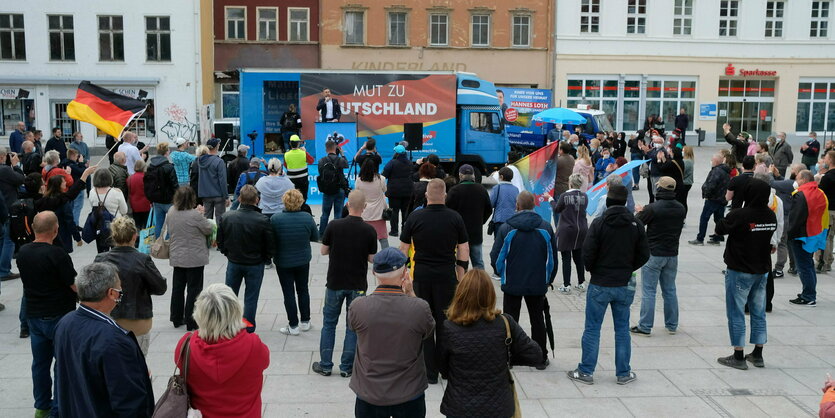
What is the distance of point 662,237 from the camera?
8320mm

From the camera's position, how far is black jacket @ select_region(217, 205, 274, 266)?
25.9 ft

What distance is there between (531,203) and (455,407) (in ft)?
10.7

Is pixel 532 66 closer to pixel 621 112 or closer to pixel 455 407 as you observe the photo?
pixel 621 112

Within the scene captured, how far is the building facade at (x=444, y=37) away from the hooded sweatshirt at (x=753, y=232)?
96.4 feet

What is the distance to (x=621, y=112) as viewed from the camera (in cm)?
3706

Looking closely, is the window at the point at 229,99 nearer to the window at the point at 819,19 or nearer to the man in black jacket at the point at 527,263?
the window at the point at 819,19

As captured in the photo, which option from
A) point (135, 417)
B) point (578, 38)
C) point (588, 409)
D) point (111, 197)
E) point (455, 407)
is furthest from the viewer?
point (578, 38)

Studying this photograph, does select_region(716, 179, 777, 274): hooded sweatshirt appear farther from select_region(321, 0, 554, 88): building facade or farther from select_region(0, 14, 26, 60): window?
select_region(0, 14, 26, 60): window

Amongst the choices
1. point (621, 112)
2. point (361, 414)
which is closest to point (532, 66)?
point (621, 112)

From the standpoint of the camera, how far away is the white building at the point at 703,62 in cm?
3656

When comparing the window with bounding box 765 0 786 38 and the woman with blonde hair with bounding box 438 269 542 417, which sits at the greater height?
the window with bounding box 765 0 786 38

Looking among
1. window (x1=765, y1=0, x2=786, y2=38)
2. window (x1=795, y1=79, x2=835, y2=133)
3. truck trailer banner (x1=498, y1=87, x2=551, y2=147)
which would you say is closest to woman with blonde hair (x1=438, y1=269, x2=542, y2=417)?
truck trailer banner (x1=498, y1=87, x2=551, y2=147)

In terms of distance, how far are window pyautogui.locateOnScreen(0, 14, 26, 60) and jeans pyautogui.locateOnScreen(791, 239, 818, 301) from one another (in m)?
31.4

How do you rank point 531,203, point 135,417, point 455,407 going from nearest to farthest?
point 135,417 → point 455,407 → point 531,203
